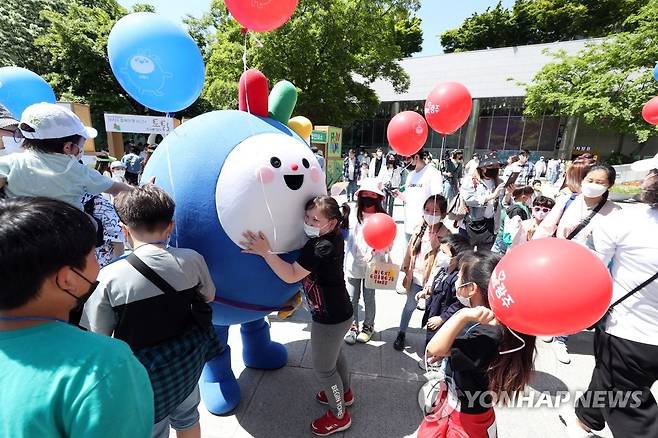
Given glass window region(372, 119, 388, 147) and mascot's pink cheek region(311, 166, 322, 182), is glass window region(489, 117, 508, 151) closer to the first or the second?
glass window region(372, 119, 388, 147)

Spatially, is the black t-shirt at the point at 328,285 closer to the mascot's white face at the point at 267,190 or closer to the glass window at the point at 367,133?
the mascot's white face at the point at 267,190

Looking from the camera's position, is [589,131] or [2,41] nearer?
[2,41]

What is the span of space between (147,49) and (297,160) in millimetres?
1206

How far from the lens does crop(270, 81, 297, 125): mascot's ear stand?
2666 millimetres

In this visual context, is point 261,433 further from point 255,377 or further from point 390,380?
point 390,380

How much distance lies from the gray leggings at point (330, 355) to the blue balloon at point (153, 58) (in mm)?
1928

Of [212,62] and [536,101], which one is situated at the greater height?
[212,62]

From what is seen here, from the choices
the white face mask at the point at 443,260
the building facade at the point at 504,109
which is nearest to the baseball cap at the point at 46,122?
the white face mask at the point at 443,260

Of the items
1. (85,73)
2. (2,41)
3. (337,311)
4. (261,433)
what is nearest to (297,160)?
(337,311)

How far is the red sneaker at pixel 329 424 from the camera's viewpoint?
2514 millimetres

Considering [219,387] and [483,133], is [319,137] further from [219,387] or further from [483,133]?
[483,133]

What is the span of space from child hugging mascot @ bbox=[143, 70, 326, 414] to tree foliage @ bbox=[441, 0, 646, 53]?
119 ft

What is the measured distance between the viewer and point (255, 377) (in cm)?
314

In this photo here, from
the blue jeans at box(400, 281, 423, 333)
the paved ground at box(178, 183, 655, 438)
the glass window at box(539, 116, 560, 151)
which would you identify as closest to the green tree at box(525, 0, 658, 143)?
the glass window at box(539, 116, 560, 151)
